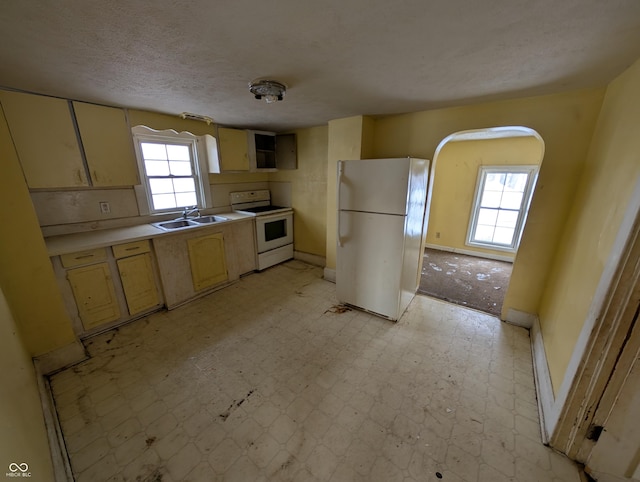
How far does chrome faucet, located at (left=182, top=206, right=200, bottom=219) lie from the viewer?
10.3 feet

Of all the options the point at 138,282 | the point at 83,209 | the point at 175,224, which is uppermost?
the point at 83,209

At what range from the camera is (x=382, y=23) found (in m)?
1.03

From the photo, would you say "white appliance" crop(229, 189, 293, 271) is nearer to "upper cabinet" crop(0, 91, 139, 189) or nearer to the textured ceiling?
"upper cabinet" crop(0, 91, 139, 189)

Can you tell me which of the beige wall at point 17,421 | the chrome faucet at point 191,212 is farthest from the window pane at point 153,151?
the beige wall at point 17,421

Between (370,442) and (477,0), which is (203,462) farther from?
(477,0)

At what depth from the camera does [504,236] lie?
4.28 meters

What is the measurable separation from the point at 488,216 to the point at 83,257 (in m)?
5.73

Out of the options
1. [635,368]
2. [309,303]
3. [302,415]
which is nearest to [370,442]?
[302,415]

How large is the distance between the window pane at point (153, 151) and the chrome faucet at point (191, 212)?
0.68m

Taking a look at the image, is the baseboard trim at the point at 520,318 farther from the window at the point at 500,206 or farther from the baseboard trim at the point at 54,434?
the baseboard trim at the point at 54,434

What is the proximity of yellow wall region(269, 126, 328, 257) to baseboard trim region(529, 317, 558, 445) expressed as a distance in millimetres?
2711

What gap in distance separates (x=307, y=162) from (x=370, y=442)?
3.41 meters

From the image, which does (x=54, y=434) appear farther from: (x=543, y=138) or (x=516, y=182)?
(x=516, y=182)

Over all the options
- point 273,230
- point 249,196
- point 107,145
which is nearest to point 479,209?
point 273,230
